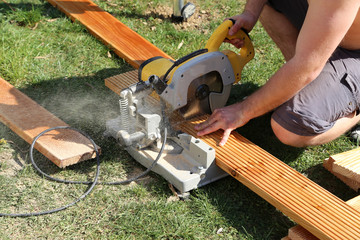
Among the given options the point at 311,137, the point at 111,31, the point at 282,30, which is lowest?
the point at 111,31

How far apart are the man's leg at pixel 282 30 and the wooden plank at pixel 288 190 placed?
1185 millimetres

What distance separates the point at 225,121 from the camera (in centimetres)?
320

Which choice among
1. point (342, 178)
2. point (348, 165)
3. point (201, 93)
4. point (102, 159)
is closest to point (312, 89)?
point (348, 165)

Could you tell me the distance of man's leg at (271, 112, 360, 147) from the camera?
322 cm

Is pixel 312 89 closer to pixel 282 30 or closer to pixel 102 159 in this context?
pixel 282 30

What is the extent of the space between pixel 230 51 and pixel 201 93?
40cm

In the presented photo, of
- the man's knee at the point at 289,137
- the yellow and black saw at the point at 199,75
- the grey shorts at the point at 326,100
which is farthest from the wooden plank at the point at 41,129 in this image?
the grey shorts at the point at 326,100

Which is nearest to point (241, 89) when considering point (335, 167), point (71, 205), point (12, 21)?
point (335, 167)

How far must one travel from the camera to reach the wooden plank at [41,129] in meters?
3.13

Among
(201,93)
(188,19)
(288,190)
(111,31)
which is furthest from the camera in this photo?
(188,19)

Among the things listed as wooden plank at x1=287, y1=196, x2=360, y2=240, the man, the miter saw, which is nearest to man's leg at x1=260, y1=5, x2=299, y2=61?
the man

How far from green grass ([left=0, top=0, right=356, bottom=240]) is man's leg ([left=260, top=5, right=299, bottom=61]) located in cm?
47

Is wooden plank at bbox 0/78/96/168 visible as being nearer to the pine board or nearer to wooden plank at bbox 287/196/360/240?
wooden plank at bbox 287/196/360/240

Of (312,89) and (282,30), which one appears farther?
(282,30)
